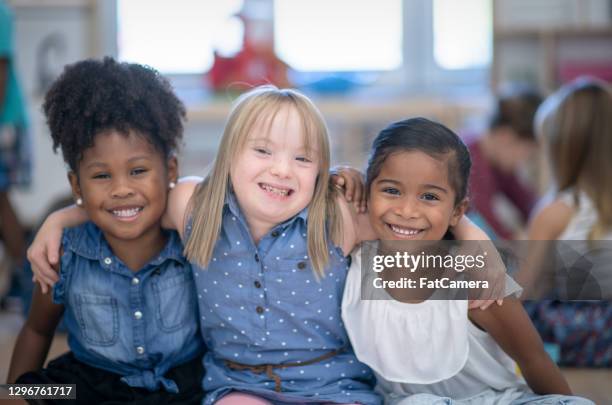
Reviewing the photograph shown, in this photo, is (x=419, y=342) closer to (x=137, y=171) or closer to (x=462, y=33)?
(x=137, y=171)

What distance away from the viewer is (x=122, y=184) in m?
1.36

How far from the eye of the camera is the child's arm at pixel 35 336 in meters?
1.45

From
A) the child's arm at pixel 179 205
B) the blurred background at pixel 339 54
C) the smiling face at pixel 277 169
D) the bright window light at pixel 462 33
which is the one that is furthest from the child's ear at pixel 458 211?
the bright window light at pixel 462 33

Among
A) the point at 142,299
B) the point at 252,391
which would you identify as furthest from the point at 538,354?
the point at 142,299

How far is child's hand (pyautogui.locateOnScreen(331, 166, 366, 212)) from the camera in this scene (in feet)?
4.49

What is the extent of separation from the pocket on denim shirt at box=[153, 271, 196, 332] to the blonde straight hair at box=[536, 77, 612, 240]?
1089 mm

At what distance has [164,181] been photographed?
4.65 feet

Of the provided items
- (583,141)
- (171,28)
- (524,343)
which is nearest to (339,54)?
(171,28)

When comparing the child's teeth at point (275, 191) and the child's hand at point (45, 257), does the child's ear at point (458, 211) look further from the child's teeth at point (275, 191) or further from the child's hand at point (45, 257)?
the child's hand at point (45, 257)

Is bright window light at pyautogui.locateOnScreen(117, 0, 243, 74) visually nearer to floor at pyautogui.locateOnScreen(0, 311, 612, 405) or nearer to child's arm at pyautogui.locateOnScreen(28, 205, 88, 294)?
floor at pyautogui.locateOnScreen(0, 311, 612, 405)

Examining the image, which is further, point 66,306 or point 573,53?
point 573,53

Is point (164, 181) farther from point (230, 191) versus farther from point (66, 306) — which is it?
point (66, 306)

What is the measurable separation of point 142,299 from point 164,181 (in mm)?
216

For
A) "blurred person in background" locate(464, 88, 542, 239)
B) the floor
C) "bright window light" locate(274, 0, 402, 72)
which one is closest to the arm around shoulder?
the floor
